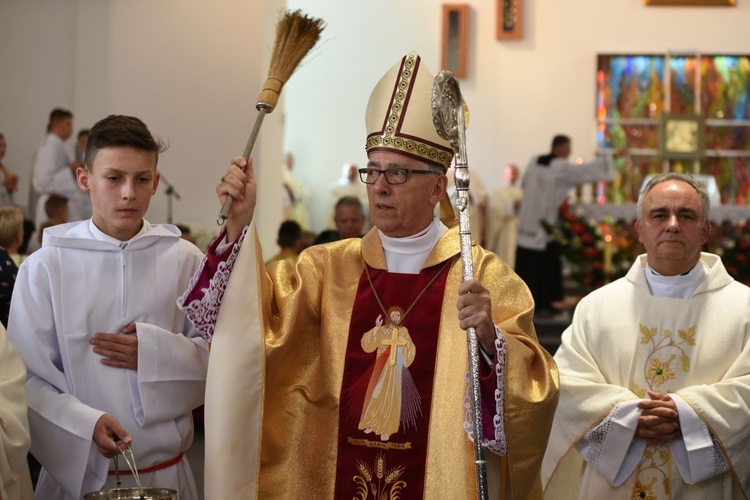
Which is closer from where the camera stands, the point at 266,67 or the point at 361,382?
the point at 361,382

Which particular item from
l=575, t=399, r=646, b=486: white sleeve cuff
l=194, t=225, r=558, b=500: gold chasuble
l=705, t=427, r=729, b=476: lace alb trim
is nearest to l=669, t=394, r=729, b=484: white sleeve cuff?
l=705, t=427, r=729, b=476: lace alb trim

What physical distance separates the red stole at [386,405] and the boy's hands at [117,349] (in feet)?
2.18

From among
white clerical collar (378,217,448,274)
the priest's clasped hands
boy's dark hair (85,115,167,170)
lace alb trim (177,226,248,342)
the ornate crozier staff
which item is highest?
the ornate crozier staff

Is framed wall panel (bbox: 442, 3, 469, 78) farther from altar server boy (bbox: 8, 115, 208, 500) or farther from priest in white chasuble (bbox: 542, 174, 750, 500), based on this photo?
altar server boy (bbox: 8, 115, 208, 500)

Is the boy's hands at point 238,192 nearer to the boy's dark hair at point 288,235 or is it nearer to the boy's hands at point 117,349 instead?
the boy's hands at point 117,349

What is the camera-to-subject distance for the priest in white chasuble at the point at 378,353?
3.18 m

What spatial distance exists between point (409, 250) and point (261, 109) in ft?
2.30

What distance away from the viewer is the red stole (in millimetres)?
3293

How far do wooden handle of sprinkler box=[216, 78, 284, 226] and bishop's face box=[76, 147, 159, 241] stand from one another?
1.07ft

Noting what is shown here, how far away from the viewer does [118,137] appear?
10.8ft

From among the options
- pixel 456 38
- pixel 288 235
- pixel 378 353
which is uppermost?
pixel 456 38

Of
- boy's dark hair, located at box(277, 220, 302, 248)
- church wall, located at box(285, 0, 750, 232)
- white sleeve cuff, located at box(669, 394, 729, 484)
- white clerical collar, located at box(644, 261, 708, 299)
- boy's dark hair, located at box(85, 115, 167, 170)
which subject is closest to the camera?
boy's dark hair, located at box(85, 115, 167, 170)

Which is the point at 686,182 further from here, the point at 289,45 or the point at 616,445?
the point at 289,45

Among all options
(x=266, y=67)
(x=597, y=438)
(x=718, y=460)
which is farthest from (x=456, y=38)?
(x=718, y=460)
